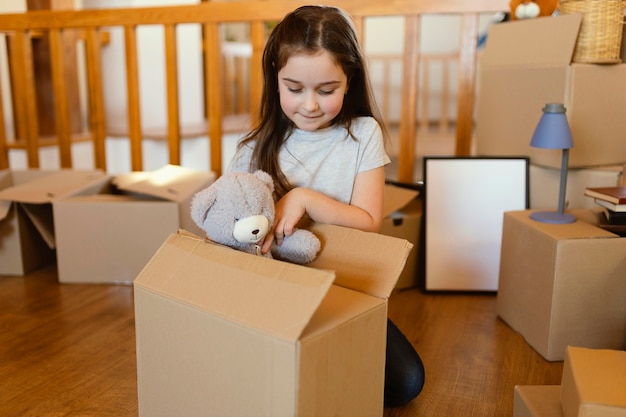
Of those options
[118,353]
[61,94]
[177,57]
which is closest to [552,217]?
[118,353]

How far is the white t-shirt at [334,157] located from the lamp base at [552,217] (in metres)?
0.53

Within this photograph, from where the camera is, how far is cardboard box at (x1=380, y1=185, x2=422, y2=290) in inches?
71.7

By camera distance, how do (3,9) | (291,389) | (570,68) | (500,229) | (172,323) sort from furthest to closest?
(3,9) → (500,229) → (570,68) → (172,323) → (291,389)

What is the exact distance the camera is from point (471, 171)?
1852mm

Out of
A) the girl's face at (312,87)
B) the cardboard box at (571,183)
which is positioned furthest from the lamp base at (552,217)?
the girl's face at (312,87)

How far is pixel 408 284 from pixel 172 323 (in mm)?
1143

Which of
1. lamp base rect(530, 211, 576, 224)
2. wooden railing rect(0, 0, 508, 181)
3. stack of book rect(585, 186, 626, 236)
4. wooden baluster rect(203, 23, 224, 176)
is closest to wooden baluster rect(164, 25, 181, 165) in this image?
wooden railing rect(0, 0, 508, 181)

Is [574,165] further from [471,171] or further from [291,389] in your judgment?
[291,389]

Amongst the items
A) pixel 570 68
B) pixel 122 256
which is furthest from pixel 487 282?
pixel 122 256

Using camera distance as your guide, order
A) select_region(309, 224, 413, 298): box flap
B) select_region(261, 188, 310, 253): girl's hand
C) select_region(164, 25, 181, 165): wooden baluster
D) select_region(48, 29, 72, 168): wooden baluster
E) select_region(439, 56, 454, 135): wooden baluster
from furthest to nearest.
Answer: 1. select_region(439, 56, 454, 135): wooden baluster
2. select_region(48, 29, 72, 168): wooden baluster
3. select_region(164, 25, 181, 165): wooden baluster
4. select_region(261, 188, 310, 253): girl's hand
5. select_region(309, 224, 413, 298): box flap

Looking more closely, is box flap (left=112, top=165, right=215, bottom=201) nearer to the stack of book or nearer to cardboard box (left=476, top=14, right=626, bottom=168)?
cardboard box (left=476, top=14, right=626, bottom=168)

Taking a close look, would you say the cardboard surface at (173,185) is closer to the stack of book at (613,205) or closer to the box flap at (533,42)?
the box flap at (533,42)

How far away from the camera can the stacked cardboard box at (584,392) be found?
801 millimetres

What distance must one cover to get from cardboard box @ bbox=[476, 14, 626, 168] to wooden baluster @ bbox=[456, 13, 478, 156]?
0.46ft
